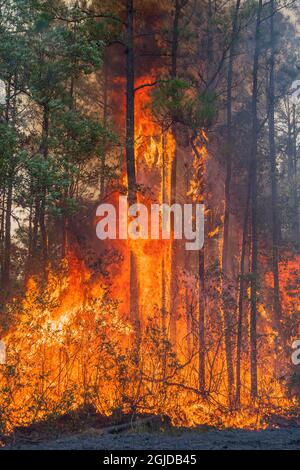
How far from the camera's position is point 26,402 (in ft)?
47.5

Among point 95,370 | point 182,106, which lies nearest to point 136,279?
point 95,370

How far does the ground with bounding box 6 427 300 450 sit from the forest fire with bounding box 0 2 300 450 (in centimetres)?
158

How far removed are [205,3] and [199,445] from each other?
2053 cm

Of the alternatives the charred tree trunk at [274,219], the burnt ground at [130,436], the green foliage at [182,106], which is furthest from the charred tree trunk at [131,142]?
the charred tree trunk at [274,219]

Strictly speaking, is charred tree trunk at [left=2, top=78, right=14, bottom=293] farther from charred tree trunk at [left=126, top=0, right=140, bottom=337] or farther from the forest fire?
charred tree trunk at [left=126, top=0, right=140, bottom=337]

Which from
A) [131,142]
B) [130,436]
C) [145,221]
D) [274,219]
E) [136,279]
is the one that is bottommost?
[130,436]

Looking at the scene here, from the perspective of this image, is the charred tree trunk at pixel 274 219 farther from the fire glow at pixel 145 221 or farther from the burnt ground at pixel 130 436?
the burnt ground at pixel 130 436

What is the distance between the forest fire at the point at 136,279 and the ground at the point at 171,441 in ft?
5.19

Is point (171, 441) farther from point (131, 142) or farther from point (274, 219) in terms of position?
point (274, 219)

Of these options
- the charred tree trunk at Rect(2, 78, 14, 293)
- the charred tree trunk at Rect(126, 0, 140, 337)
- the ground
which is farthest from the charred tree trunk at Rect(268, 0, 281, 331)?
the ground

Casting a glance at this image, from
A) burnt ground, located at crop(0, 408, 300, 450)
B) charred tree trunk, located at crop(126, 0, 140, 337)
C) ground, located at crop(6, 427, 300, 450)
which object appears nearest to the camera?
ground, located at crop(6, 427, 300, 450)

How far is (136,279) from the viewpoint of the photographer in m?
20.4

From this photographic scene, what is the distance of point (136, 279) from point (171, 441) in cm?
870

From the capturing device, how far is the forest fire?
1530cm
